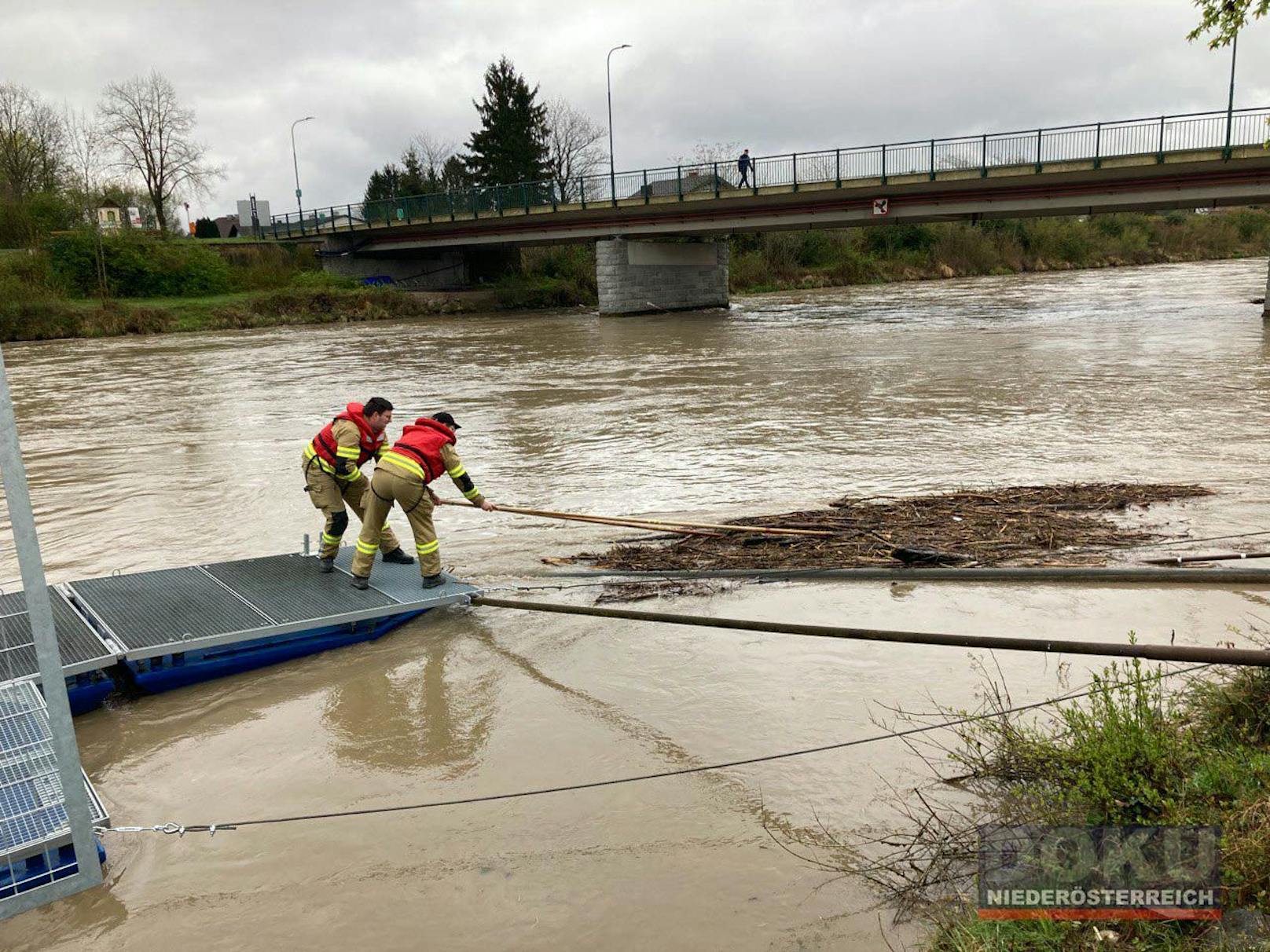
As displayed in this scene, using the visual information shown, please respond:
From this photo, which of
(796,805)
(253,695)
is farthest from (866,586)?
(253,695)

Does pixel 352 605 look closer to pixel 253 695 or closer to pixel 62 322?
pixel 253 695

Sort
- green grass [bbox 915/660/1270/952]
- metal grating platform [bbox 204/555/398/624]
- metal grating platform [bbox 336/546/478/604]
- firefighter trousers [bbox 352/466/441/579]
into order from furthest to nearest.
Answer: firefighter trousers [bbox 352/466/441/579], metal grating platform [bbox 336/546/478/604], metal grating platform [bbox 204/555/398/624], green grass [bbox 915/660/1270/952]

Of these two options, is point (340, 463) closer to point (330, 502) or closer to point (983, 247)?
point (330, 502)

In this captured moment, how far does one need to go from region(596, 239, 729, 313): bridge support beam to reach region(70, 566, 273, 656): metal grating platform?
122 feet

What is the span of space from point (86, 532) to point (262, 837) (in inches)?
312

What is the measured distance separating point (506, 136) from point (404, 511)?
2475 inches

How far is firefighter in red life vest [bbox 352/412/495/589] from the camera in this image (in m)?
7.71

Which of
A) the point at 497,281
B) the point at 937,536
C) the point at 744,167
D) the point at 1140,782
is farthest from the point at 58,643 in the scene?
the point at 497,281

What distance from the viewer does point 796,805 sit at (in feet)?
16.2

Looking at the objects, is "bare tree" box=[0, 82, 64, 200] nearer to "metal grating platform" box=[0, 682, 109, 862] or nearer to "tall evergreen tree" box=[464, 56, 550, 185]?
"tall evergreen tree" box=[464, 56, 550, 185]

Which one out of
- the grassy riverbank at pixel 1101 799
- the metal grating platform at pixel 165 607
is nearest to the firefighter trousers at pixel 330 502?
the metal grating platform at pixel 165 607

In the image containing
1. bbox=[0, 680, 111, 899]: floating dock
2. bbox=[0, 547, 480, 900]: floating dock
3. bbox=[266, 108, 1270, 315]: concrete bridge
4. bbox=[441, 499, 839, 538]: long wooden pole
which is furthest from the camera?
bbox=[266, 108, 1270, 315]: concrete bridge

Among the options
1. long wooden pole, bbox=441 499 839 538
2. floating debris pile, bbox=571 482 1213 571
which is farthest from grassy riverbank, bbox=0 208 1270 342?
floating debris pile, bbox=571 482 1213 571

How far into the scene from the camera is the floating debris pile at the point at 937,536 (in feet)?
27.2
